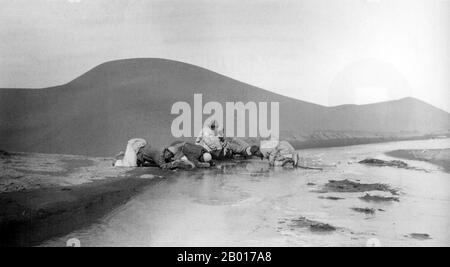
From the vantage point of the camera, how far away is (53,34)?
201 inches

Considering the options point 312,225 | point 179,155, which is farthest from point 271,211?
point 179,155

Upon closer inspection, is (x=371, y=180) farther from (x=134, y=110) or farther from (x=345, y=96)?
(x=134, y=110)

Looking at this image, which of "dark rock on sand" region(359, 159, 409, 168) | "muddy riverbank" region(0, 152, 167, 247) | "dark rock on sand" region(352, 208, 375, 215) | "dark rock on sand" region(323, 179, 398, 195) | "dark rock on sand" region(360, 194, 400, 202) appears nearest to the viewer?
"muddy riverbank" region(0, 152, 167, 247)

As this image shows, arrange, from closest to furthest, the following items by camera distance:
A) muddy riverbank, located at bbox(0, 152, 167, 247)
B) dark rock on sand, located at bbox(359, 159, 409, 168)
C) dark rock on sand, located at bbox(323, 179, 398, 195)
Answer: muddy riverbank, located at bbox(0, 152, 167, 247)
dark rock on sand, located at bbox(323, 179, 398, 195)
dark rock on sand, located at bbox(359, 159, 409, 168)

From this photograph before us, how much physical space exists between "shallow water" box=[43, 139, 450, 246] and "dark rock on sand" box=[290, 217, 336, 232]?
1.6 inches

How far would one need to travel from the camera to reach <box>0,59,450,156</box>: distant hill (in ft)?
16.5

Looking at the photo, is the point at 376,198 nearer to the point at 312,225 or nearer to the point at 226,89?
the point at 312,225

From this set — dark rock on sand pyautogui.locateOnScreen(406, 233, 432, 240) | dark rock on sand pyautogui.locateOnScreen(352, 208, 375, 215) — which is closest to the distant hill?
dark rock on sand pyautogui.locateOnScreen(352, 208, 375, 215)

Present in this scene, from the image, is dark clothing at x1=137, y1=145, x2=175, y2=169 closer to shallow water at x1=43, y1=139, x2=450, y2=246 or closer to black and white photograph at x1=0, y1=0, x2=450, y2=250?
black and white photograph at x1=0, y1=0, x2=450, y2=250

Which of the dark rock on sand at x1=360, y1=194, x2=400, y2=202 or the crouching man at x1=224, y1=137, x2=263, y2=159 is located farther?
the crouching man at x1=224, y1=137, x2=263, y2=159

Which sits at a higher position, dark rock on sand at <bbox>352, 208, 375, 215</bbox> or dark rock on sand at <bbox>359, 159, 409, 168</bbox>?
dark rock on sand at <bbox>359, 159, 409, 168</bbox>

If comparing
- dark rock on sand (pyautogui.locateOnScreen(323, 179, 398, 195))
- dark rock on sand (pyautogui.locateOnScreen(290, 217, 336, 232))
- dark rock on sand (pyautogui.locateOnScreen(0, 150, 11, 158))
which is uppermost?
dark rock on sand (pyautogui.locateOnScreen(0, 150, 11, 158))

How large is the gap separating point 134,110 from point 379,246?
8.60ft

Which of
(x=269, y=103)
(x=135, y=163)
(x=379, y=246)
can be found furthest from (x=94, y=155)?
(x=379, y=246)
